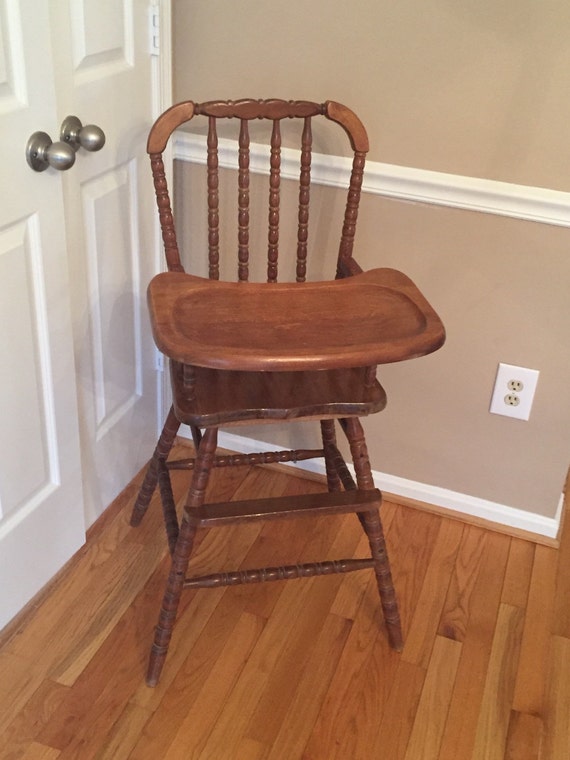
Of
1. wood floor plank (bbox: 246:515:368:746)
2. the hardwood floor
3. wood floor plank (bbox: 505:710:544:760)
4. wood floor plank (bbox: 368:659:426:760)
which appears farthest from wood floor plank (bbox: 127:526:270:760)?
wood floor plank (bbox: 505:710:544:760)

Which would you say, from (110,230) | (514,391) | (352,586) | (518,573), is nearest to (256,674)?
(352,586)

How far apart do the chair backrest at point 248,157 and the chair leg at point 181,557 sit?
0.37 meters

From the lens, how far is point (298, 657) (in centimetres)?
146

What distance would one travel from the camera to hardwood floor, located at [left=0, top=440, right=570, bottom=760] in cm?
131

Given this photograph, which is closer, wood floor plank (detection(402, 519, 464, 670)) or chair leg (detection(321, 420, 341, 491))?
wood floor plank (detection(402, 519, 464, 670))

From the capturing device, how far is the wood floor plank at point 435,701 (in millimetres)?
1314

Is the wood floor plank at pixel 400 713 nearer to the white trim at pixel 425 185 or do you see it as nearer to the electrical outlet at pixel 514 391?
the electrical outlet at pixel 514 391

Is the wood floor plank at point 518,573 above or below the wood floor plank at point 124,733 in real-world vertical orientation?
below

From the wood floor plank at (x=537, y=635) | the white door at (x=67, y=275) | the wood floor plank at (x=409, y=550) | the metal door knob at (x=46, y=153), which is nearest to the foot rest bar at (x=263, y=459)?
the white door at (x=67, y=275)

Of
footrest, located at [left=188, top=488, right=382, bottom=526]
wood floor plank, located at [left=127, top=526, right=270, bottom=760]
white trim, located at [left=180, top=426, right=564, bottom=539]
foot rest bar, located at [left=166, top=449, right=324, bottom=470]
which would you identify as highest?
footrest, located at [left=188, top=488, right=382, bottom=526]

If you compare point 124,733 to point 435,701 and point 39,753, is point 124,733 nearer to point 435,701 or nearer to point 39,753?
point 39,753

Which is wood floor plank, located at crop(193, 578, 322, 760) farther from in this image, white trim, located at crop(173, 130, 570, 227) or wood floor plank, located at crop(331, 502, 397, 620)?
white trim, located at crop(173, 130, 570, 227)

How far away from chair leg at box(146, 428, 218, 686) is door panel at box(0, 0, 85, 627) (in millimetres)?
309

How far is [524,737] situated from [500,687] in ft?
0.33
